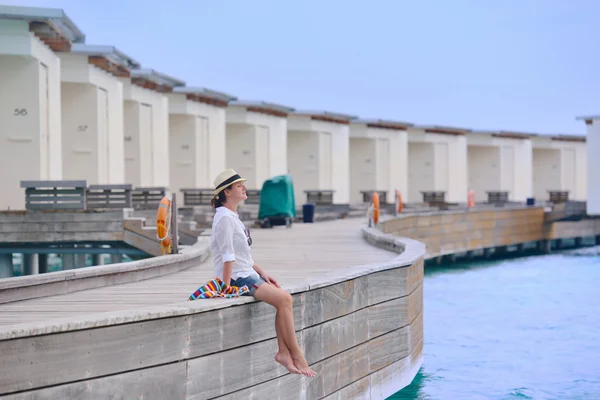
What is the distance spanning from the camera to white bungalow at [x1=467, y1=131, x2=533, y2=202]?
64.8 meters

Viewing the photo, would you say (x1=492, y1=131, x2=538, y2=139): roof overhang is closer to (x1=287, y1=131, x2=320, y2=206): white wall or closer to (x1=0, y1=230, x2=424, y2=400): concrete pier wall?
(x1=287, y1=131, x2=320, y2=206): white wall

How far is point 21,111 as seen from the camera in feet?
80.7

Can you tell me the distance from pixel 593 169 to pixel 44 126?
27925 millimetres

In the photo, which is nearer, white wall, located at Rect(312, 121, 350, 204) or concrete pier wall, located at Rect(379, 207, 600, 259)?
concrete pier wall, located at Rect(379, 207, 600, 259)

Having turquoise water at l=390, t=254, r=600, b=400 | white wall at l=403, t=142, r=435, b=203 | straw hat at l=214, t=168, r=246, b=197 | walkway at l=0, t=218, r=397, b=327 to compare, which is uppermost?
white wall at l=403, t=142, r=435, b=203

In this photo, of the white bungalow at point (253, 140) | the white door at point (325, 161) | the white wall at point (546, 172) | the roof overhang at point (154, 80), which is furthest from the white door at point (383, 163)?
the roof overhang at point (154, 80)

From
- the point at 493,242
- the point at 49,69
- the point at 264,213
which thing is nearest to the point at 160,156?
the point at 264,213

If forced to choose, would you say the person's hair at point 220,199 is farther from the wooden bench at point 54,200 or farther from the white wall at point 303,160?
the white wall at point 303,160

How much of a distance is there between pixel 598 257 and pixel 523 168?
20.2 meters

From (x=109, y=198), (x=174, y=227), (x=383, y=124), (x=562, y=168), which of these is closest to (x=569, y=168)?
(x=562, y=168)

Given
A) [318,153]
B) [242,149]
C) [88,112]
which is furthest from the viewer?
[318,153]

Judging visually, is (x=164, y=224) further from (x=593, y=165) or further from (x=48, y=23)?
(x=593, y=165)

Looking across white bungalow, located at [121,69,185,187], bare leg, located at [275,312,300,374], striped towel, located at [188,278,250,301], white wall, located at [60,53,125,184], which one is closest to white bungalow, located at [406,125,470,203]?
white bungalow, located at [121,69,185,187]

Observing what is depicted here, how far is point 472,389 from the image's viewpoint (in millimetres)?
15242
